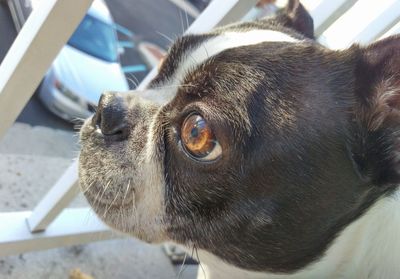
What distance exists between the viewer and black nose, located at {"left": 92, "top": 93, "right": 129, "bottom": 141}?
1.02m

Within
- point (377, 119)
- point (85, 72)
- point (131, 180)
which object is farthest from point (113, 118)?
point (85, 72)

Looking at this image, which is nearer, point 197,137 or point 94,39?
point 197,137

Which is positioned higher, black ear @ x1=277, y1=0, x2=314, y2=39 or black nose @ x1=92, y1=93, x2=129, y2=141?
black ear @ x1=277, y1=0, x2=314, y2=39

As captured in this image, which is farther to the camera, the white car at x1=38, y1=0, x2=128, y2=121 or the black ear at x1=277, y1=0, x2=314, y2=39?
the white car at x1=38, y1=0, x2=128, y2=121

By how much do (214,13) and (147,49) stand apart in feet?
6.39

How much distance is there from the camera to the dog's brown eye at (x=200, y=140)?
90cm

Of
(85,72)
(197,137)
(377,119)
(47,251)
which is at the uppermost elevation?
(377,119)

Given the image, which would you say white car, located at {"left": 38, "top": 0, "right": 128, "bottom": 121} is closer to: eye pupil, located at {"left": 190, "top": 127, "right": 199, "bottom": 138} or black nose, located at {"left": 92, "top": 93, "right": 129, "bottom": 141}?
black nose, located at {"left": 92, "top": 93, "right": 129, "bottom": 141}

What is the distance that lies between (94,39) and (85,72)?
0.26 meters

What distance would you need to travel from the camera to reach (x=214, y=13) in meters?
1.34

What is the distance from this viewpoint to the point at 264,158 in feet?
2.96

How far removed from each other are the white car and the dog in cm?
131

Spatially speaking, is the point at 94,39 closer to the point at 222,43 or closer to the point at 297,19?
the point at 297,19

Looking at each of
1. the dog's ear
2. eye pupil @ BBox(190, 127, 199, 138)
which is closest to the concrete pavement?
eye pupil @ BBox(190, 127, 199, 138)
